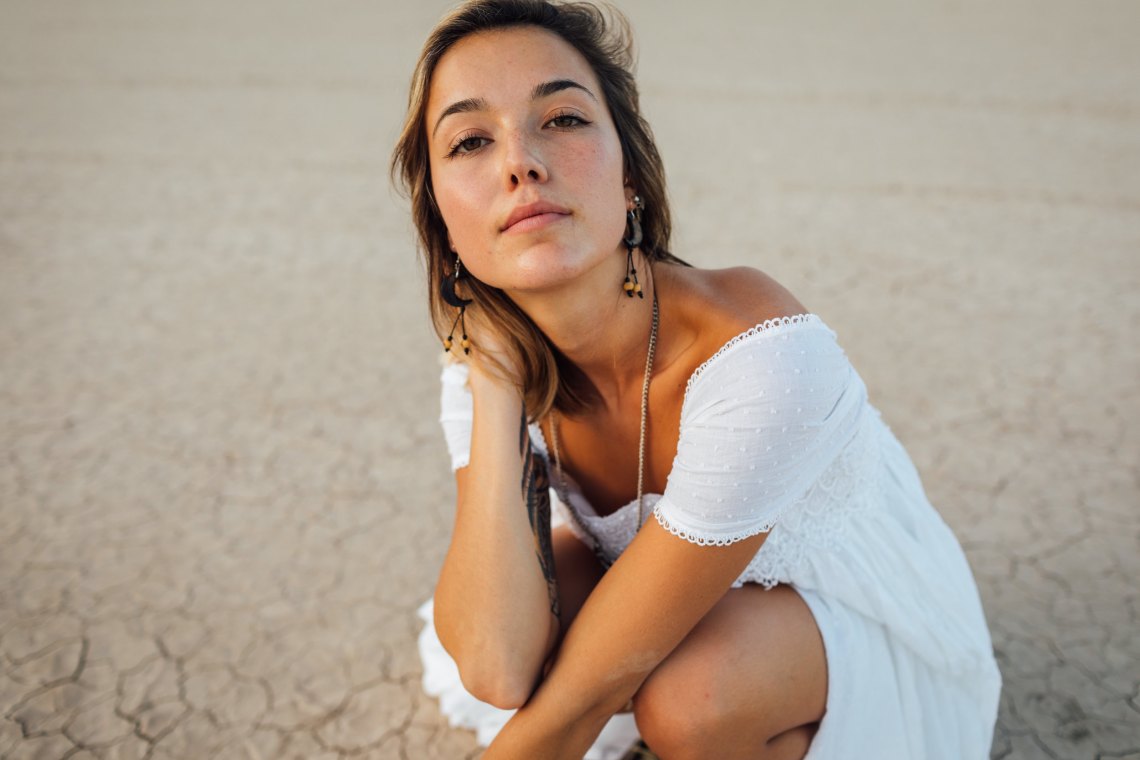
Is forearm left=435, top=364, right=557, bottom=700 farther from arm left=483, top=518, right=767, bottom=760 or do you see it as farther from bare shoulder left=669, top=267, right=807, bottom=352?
bare shoulder left=669, top=267, right=807, bottom=352

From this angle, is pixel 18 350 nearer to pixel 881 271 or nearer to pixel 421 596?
pixel 421 596

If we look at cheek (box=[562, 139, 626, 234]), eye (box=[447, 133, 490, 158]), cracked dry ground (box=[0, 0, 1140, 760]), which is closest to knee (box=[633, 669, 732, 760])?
cracked dry ground (box=[0, 0, 1140, 760])

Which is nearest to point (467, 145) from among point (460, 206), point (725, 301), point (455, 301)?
point (460, 206)

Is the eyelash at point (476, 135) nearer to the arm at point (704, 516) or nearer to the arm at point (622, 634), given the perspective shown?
the arm at point (704, 516)

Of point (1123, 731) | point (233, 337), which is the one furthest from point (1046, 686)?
point (233, 337)

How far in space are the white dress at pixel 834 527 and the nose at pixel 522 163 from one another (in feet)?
1.52

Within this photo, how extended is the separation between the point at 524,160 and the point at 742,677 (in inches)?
39.9

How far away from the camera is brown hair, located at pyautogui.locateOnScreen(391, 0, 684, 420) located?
1680 millimetres

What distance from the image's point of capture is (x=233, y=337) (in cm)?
404

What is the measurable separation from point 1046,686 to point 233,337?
343 cm

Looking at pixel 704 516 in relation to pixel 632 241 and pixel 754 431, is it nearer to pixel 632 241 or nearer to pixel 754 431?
pixel 754 431

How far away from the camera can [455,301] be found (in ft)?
6.02

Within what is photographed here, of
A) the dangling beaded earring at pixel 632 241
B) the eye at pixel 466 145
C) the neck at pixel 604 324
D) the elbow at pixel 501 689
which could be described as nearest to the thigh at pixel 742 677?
the elbow at pixel 501 689

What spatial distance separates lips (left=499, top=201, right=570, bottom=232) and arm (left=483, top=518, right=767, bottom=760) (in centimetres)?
57
